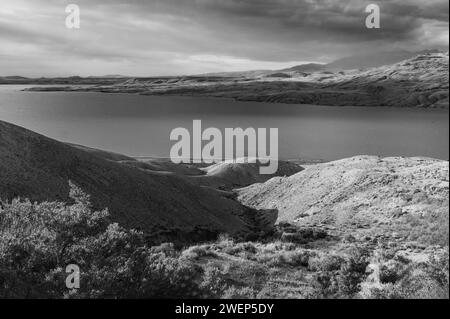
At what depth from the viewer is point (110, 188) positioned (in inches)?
1581

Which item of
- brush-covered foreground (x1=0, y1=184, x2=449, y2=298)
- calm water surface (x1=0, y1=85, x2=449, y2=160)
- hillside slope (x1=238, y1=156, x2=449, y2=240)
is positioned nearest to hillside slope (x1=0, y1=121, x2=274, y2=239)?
hillside slope (x1=238, y1=156, x2=449, y2=240)

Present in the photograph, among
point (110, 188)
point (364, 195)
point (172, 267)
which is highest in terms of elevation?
point (172, 267)

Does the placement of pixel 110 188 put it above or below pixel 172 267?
below

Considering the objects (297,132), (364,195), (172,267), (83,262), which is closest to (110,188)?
(83,262)

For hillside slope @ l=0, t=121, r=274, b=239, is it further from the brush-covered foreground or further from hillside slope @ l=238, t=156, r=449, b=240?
the brush-covered foreground

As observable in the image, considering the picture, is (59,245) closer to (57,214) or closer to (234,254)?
(57,214)

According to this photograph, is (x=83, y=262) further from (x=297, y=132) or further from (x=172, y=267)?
(x=297, y=132)

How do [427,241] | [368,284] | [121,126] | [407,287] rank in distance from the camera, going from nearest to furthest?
[407,287], [368,284], [427,241], [121,126]

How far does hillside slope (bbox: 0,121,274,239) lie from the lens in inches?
1401

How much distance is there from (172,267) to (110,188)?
78.1 feet
